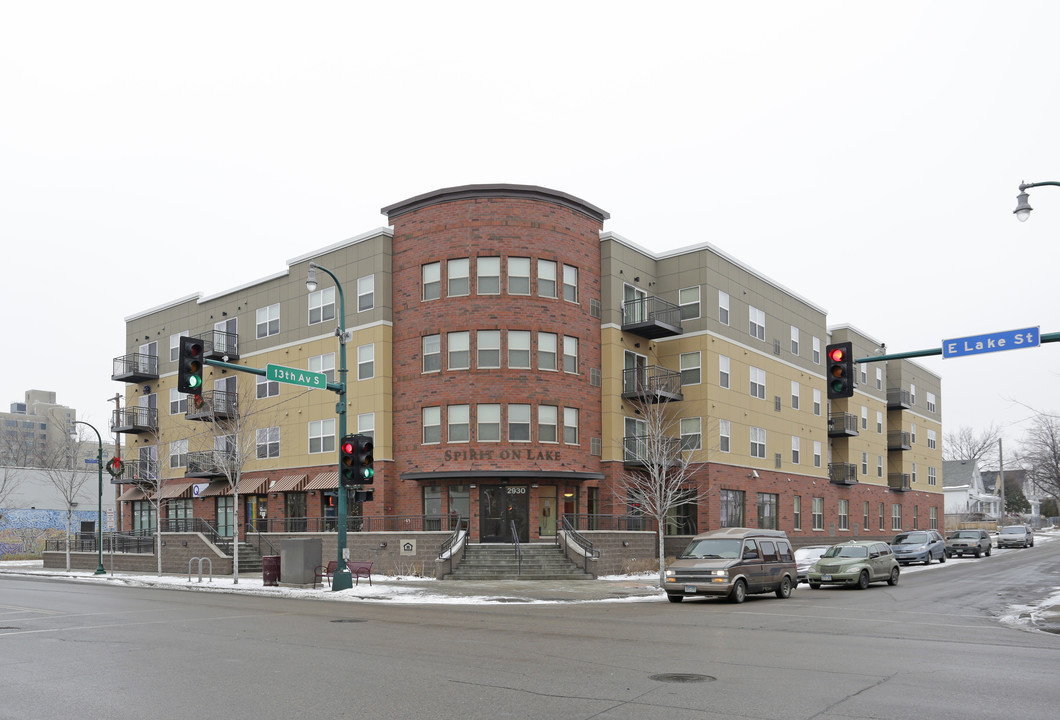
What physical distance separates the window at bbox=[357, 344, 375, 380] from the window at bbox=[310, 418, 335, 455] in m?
3.09

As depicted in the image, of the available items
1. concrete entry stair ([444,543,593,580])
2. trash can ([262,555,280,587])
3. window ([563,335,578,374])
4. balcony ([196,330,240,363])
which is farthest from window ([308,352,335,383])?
trash can ([262,555,280,587])

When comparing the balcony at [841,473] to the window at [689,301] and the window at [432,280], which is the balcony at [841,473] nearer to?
the window at [689,301]

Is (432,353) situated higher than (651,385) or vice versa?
(432,353)

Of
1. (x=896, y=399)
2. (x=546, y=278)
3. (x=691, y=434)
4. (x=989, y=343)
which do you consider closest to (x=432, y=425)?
(x=546, y=278)

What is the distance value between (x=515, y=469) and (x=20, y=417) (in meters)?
192

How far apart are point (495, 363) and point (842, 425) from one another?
27433 mm

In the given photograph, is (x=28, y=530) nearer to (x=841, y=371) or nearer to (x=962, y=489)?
(x=841, y=371)

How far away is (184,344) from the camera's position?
19672 millimetres

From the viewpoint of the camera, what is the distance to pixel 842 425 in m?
54.9

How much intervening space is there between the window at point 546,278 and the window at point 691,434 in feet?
29.8

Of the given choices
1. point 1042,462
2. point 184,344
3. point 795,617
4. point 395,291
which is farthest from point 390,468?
point 1042,462

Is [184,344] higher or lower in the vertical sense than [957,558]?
higher

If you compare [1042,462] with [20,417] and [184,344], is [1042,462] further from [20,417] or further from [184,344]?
[20,417]

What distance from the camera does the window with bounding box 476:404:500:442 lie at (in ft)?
119
